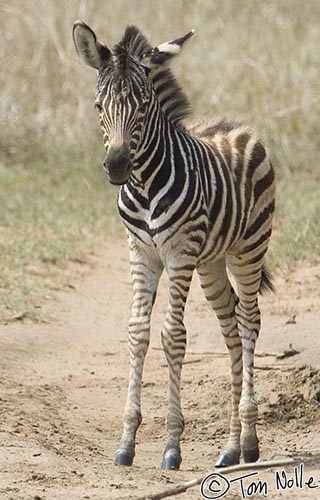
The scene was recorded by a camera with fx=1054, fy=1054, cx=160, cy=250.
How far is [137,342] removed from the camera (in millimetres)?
5914

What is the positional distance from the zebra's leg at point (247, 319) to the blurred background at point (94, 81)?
504 cm

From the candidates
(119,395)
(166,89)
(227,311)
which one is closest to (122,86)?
(166,89)

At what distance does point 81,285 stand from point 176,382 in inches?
145

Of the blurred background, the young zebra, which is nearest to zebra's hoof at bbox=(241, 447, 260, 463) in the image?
the young zebra

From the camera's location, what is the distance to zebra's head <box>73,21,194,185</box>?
554 cm

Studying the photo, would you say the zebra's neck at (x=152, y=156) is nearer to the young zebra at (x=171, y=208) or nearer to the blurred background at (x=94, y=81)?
the young zebra at (x=171, y=208)

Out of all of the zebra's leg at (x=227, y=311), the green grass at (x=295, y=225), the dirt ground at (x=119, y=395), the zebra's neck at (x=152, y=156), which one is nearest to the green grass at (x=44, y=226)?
the dirt ground at (x=119, y=395)

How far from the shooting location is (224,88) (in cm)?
1421

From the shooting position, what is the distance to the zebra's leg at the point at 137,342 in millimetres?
5859

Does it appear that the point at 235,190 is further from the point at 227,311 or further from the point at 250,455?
the point at 250,455

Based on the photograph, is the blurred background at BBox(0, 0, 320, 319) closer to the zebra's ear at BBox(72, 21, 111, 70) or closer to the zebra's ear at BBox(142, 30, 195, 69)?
the zebra's ear at BBox(142, 30, 195, 69)

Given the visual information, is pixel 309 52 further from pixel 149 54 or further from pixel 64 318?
pixel 149 54

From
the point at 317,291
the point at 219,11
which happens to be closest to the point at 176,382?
the point at 317,291
